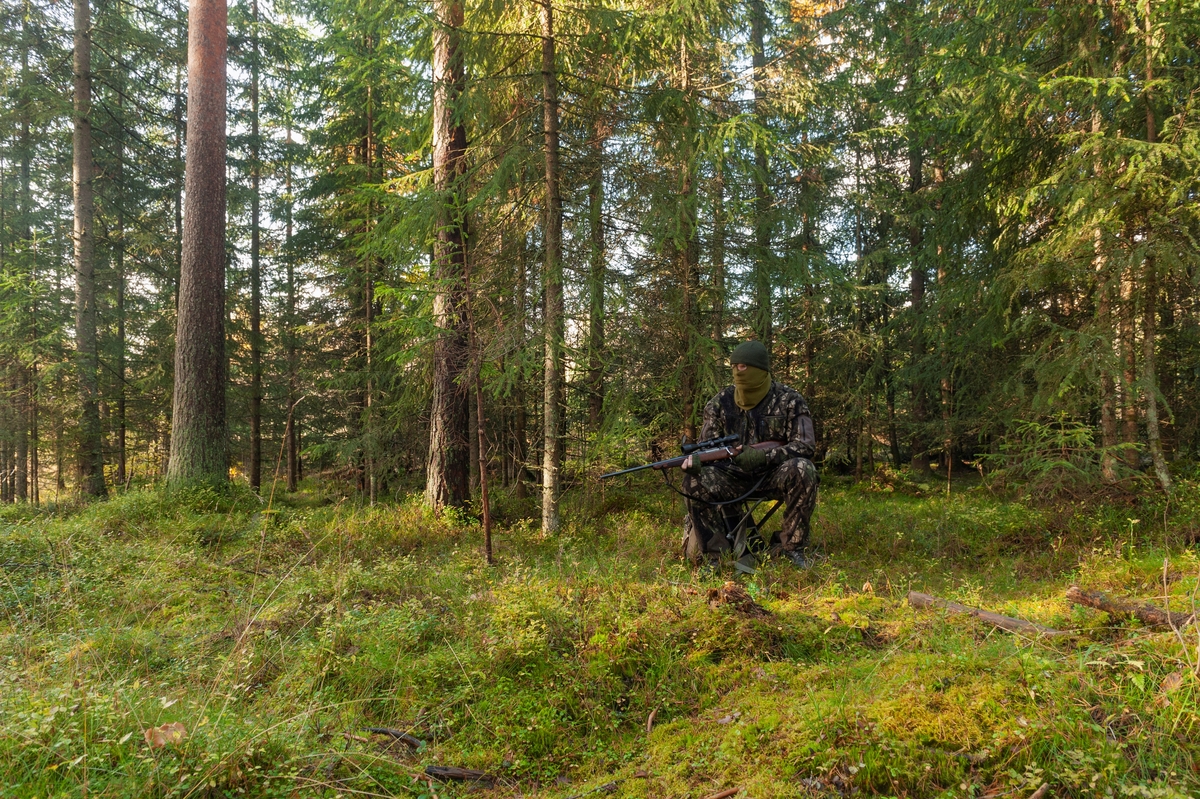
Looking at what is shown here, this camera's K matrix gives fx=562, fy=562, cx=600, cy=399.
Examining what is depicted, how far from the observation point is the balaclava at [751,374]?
221 inches

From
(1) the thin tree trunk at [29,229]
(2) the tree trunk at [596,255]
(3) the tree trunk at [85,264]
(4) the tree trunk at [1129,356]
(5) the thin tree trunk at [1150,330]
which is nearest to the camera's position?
(5) the thin tree trunk at [1150,330]

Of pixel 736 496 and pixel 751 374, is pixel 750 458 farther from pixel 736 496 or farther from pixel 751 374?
pixel 751 374

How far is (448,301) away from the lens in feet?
24.2

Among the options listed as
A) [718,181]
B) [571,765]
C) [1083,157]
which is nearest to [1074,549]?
[1083,157]

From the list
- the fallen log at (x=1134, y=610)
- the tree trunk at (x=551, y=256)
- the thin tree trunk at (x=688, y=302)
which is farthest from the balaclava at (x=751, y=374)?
the fallen log at (x=1134, y=610)

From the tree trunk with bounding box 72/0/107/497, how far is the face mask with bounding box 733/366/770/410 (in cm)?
1229

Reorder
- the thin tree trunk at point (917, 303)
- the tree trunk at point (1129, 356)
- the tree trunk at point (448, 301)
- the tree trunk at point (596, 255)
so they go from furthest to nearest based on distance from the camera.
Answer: the thin tree trunk at point (917, 303), the tree trunk at point (448, 301), the tree trunk at point (596, 255), the tree trunk at point (1129, 356)

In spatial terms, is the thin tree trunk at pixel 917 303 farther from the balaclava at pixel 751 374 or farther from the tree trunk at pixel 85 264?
the tree trunk at pixel 85 264

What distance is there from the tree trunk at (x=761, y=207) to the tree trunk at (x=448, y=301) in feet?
13.4

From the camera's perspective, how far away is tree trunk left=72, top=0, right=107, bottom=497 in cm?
1107

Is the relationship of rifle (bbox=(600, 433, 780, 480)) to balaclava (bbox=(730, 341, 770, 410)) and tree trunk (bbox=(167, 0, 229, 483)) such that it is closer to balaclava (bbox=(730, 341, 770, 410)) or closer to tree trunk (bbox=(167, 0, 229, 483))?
balaclava (bbox=(730, 341, 770, 410))

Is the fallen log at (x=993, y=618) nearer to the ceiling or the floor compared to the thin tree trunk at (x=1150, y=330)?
nearer to the floor

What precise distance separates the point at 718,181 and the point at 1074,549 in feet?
22.8

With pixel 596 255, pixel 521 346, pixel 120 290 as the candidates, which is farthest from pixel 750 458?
pixel 120 290
